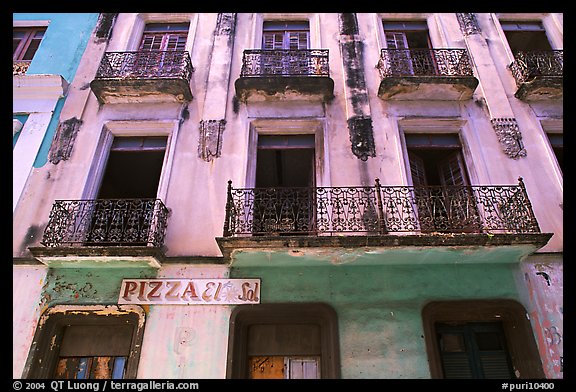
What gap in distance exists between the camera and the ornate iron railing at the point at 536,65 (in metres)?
9.38

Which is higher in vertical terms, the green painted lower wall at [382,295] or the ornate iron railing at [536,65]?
the ornate iron railing at [536,65]

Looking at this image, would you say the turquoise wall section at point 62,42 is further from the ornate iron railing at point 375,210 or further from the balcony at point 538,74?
the balcony at point 538,74

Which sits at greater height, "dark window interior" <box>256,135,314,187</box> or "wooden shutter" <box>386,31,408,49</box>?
"wooden shutter" <box>386,31,408,49</box>

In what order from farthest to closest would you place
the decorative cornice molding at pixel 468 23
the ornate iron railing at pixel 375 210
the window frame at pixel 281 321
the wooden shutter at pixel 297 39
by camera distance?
the wooden shutter at pixel 297 39
the decorative cornice molding at pixel 468 23
the ornate iron railing at pixel 375 210
the window frame at pixel 281 321

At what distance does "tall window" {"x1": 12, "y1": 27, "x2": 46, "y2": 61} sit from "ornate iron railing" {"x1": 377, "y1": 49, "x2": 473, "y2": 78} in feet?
29.5

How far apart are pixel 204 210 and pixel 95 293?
242cm

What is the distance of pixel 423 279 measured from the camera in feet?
23.9

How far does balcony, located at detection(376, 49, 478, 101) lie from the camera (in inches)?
357

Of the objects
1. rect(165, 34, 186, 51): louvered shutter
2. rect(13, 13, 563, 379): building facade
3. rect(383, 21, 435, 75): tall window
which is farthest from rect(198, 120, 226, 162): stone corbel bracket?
rect(383, 21, 435, 75): tall window

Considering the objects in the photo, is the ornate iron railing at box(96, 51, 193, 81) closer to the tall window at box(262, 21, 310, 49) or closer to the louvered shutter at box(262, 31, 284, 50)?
the louvered shutter at box(262, 31, 284, 50)

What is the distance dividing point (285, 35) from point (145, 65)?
3.72 meters

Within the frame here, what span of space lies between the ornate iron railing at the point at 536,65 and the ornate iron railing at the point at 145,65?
7745 mm

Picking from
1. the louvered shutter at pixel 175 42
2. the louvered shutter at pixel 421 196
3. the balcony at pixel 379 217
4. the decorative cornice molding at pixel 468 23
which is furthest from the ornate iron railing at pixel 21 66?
the decorative cornice molding at pixel 468 23

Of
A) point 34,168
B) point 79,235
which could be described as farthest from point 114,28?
point 79,235
